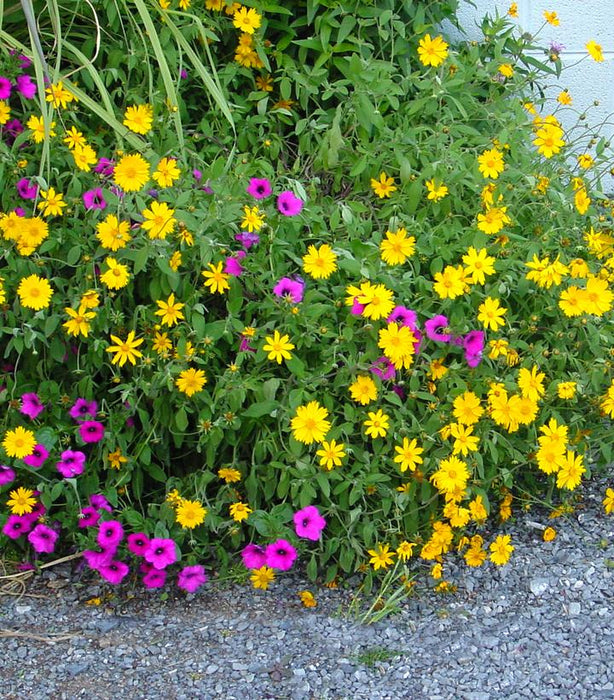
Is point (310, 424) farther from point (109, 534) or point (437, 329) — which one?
point (109, 534)

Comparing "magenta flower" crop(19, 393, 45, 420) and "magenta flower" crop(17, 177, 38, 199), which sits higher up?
"magenta flower" crop(17, 177, 38, 199)

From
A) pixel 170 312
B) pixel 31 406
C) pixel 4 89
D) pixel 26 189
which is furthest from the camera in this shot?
pixel 4 89

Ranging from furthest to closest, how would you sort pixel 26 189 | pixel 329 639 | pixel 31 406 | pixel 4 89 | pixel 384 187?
1. pixel 384 187
2. pixel 4 89
3. pixel 26 189
4. pixel 31 406
5. pixel 329 639

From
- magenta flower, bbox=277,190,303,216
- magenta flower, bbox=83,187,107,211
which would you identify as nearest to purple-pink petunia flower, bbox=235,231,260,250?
magenta flower, bbox=277,190,303,216

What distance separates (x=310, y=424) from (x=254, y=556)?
348 millimetres

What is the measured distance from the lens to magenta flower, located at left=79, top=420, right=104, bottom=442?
7.78 feet

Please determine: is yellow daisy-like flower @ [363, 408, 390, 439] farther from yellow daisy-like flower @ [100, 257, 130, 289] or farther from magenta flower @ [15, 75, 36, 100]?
magenta flower @ [15, 75, 36, 100]

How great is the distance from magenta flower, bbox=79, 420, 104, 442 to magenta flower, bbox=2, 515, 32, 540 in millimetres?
257

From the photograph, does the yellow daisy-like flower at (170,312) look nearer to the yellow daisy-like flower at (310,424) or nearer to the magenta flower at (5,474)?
the yellow daisy-like flower at (310,424)

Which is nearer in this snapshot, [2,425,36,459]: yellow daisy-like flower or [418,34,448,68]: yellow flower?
[2,425,36,459]: yellow daisy-like flower

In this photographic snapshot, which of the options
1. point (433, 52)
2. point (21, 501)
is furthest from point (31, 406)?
point (433, 52)

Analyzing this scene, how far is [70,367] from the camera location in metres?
2.52

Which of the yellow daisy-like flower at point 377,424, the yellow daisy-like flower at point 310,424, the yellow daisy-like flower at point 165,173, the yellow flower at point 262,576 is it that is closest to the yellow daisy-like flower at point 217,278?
the yellow daisy-like flower at point 165,173

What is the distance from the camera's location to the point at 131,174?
91.2 inches
